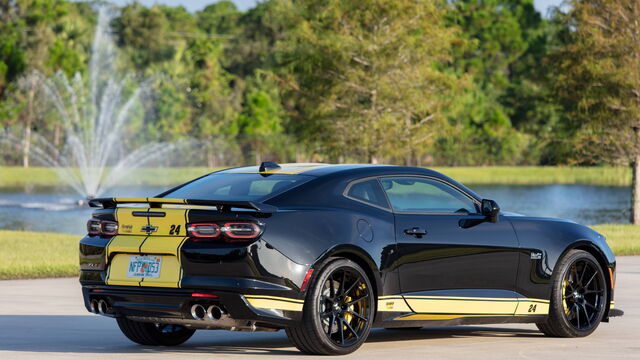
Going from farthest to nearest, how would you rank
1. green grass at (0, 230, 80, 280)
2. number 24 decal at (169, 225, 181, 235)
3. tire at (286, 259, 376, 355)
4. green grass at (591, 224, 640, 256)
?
green grass at (591, 224, 640, 256), green grass at (0, 230, 80, 280), tire at (286, 259, 376, 355), number 24 decal at (169, 225, 181, 235)

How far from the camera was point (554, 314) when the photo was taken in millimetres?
10234

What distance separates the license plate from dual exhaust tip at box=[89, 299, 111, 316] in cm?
35

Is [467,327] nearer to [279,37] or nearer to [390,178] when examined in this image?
[390,178]

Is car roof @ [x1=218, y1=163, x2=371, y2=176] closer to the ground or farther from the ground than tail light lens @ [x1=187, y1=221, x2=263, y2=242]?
farther from the ground

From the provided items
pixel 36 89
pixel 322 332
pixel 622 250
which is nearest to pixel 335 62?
pixel 622 250

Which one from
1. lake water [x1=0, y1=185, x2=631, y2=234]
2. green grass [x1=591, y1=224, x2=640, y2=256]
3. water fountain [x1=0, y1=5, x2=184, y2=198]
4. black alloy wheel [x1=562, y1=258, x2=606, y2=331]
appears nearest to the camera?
black alloy wheel [x1=562, y1=258, x2=606, y2=331]

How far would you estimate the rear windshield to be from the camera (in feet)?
29.8

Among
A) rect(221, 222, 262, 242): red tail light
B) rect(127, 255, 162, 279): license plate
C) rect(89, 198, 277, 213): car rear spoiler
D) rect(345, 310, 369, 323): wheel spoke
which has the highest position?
rect(89, 198, 277, 213): car rear spoiler

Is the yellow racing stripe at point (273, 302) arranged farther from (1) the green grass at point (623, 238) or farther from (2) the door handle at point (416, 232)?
(1) the green grass at point (623, 238)

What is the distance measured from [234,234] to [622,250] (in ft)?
47.9

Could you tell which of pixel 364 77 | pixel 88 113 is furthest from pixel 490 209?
pixel 88 113

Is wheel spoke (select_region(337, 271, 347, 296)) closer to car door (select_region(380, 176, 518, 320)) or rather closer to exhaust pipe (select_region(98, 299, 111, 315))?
car door (select_region(380, 176, 518, 320))

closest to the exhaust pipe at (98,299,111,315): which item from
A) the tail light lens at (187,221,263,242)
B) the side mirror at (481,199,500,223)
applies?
the tail light lens at (187,221,263,242)

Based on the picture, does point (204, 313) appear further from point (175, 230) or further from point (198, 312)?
point (175, 230)
